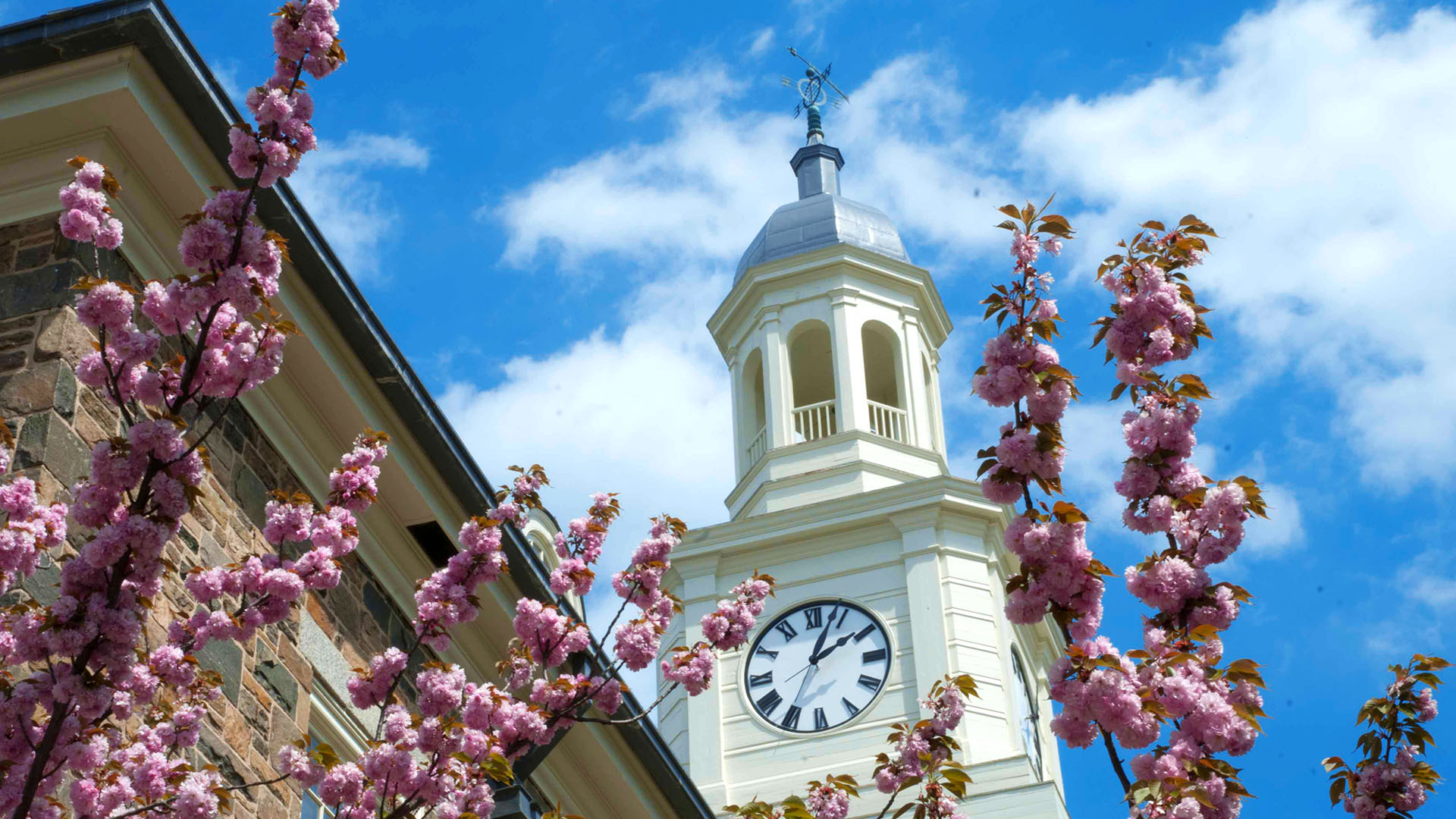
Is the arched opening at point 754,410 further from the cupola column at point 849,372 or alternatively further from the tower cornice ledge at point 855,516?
the tower cornice ledge at point 855,516

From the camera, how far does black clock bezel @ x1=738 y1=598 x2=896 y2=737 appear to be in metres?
25.5

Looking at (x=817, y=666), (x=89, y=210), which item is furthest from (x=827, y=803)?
(x=817, y=666)

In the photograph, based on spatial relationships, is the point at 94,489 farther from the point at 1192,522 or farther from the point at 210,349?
the point at 1192,522

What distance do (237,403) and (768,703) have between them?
17.2 m

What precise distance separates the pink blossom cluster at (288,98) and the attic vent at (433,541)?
5031 millimetres

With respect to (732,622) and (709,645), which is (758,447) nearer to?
(732,622)

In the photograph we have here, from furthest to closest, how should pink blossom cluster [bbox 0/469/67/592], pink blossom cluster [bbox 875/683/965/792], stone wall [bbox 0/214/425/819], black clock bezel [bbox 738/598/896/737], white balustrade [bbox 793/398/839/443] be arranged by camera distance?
white balustrade [bbox 793/398/839/443] → black clock bezel [bbox 738/598/896/737] → stone wall [bbox 0/214/425/819] → pink blossom cluster [bbox 875/683/965/792] → pink blossom cluster [bbox 0/469/67/592]

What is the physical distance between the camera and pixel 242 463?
9500 millimetres

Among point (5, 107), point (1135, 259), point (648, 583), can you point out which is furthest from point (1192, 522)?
point (5, 107)

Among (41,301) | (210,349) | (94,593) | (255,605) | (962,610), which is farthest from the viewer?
(962,610)

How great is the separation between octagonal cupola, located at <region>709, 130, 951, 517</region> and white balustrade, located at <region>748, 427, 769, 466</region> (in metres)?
0.02

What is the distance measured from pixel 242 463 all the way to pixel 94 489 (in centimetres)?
375

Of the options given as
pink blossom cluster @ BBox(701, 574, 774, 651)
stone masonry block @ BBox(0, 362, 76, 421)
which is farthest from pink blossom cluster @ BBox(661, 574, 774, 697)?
stone masonry block @ BBox(0, 362, 76, 421)

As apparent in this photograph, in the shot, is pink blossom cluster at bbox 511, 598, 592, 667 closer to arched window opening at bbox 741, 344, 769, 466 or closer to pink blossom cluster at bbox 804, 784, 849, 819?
pink blossom cluster at bbox 804, 784, 849, 819
